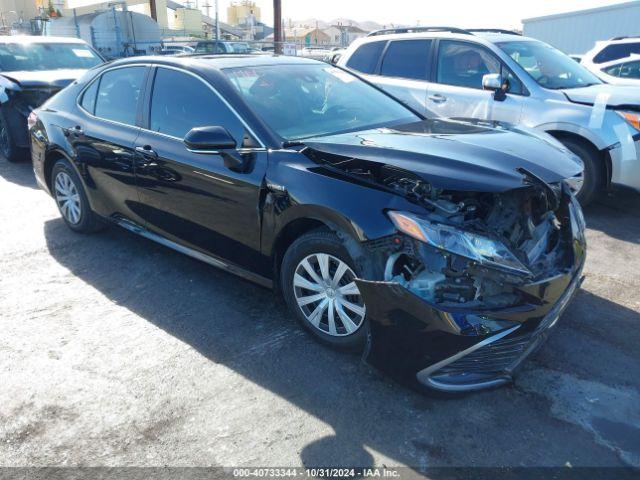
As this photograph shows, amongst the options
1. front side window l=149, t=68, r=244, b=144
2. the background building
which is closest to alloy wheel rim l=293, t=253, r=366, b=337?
front side window l=149, t=68, r=244, b=144

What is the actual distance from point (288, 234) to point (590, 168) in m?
3.77

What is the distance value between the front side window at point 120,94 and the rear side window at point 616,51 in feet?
29.3

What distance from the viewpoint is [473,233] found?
247cm

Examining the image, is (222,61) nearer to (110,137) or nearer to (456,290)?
(110,137)

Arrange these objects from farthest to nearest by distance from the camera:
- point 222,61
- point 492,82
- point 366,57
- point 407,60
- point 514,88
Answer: point 366,57
point 407,60
point 514,88
point 492,82
point 222,61

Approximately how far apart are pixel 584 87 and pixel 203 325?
487cm

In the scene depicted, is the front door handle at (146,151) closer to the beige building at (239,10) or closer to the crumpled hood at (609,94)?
the crumpled hood at (609,94)

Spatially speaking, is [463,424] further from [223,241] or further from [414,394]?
[223,241]

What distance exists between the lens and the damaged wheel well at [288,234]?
292 centimetres

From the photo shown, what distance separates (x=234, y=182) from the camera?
A: 3223mm

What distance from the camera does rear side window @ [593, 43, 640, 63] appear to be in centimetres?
945

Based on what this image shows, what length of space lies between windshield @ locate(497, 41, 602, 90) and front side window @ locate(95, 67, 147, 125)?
4.08 metres

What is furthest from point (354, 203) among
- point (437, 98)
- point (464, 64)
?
A: point (464, 64)

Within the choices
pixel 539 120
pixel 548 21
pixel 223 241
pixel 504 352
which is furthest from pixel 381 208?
pixel 548 21
